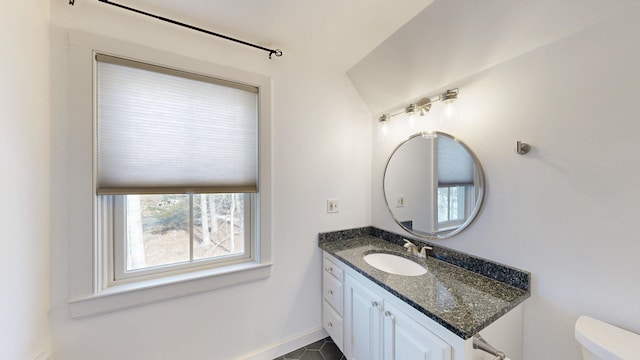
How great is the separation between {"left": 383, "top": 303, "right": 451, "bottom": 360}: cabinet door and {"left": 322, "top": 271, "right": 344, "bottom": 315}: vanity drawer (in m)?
0.46

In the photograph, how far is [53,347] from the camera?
3.74 ft

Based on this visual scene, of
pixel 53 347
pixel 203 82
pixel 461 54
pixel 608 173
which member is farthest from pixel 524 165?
pixel 53 347

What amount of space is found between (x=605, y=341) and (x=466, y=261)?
59cm

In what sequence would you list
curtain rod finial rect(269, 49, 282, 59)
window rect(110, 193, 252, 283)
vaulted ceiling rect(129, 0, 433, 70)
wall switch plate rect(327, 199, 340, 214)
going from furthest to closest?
wall switch plate rect(327, 199, 340, 214) < curtain rod finial rect(269, 49, 282, 59) < window rect(110, 193, 252, 283) < vaulted ceiling rect(129, 0, 433, 70)

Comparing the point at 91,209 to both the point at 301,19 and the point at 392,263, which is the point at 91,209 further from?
the point at 392,263

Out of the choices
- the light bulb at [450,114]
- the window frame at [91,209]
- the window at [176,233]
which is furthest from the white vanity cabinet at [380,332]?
the light bulb at [450,114]

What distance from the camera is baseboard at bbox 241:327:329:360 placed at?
1625 millimetres

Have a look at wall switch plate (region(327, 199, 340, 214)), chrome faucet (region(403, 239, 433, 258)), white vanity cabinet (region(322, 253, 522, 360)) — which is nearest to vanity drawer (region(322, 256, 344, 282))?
white vanity cabinet (region(322, 253, 522, 360))

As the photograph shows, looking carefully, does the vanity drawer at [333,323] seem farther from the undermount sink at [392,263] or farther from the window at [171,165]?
the window at [171,165]

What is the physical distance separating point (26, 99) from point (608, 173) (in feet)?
8.29

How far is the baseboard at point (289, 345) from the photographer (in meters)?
1.62

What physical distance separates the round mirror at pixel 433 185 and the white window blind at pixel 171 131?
3.80ft

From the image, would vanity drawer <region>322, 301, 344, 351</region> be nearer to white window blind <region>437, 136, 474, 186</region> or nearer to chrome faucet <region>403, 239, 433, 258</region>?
chrome faucet <region>403, 239, 433, 258</region>

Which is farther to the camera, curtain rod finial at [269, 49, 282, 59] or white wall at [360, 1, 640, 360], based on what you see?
curtain rod finial at [269, 49, 282, 59]
